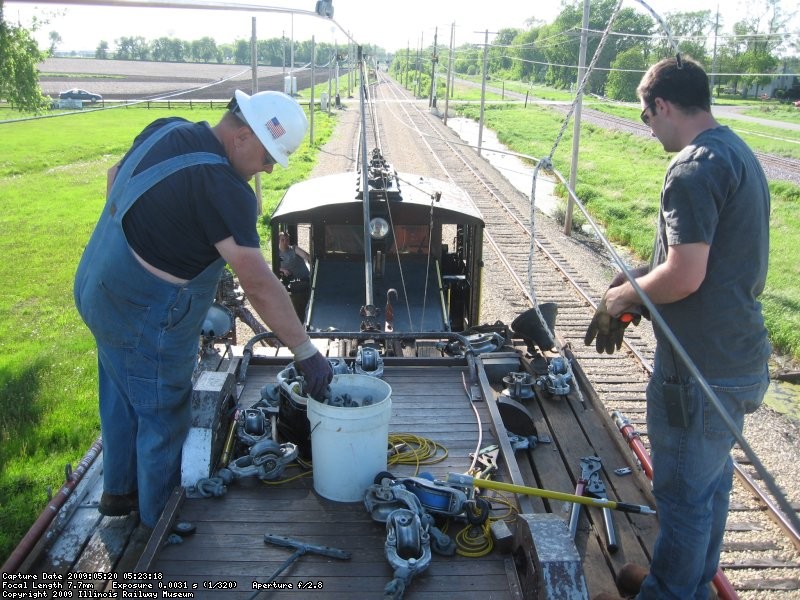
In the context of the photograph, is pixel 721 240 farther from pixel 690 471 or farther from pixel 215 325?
pixel 215 325

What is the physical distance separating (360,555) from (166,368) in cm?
135

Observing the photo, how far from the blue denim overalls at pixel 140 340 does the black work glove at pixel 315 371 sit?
59cm

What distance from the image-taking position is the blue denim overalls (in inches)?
136

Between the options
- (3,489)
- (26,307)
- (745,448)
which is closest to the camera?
(745,448)

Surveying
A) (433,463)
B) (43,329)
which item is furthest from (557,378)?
(43,329)

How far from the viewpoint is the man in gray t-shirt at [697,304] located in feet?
9.46

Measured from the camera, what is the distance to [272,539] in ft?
11.5

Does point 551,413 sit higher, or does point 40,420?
point 551,413

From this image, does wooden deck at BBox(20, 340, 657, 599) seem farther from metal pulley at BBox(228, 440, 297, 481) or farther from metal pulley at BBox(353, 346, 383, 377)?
metal pulley at BBox(353, 346, 383, 377)

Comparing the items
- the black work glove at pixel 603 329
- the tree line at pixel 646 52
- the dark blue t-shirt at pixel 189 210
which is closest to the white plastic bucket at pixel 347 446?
the dark blue t-shirt at pixel 189 210

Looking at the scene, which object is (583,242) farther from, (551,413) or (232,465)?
(232,465)

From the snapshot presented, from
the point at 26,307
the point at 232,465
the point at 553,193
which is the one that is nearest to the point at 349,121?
the point at 553,193

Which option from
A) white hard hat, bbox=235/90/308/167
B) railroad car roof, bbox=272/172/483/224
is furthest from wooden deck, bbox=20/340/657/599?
railroad car roof, bbox=272/172/483/224

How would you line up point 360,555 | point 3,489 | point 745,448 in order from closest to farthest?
point 745,448 < point 360,555 < point 3,489
